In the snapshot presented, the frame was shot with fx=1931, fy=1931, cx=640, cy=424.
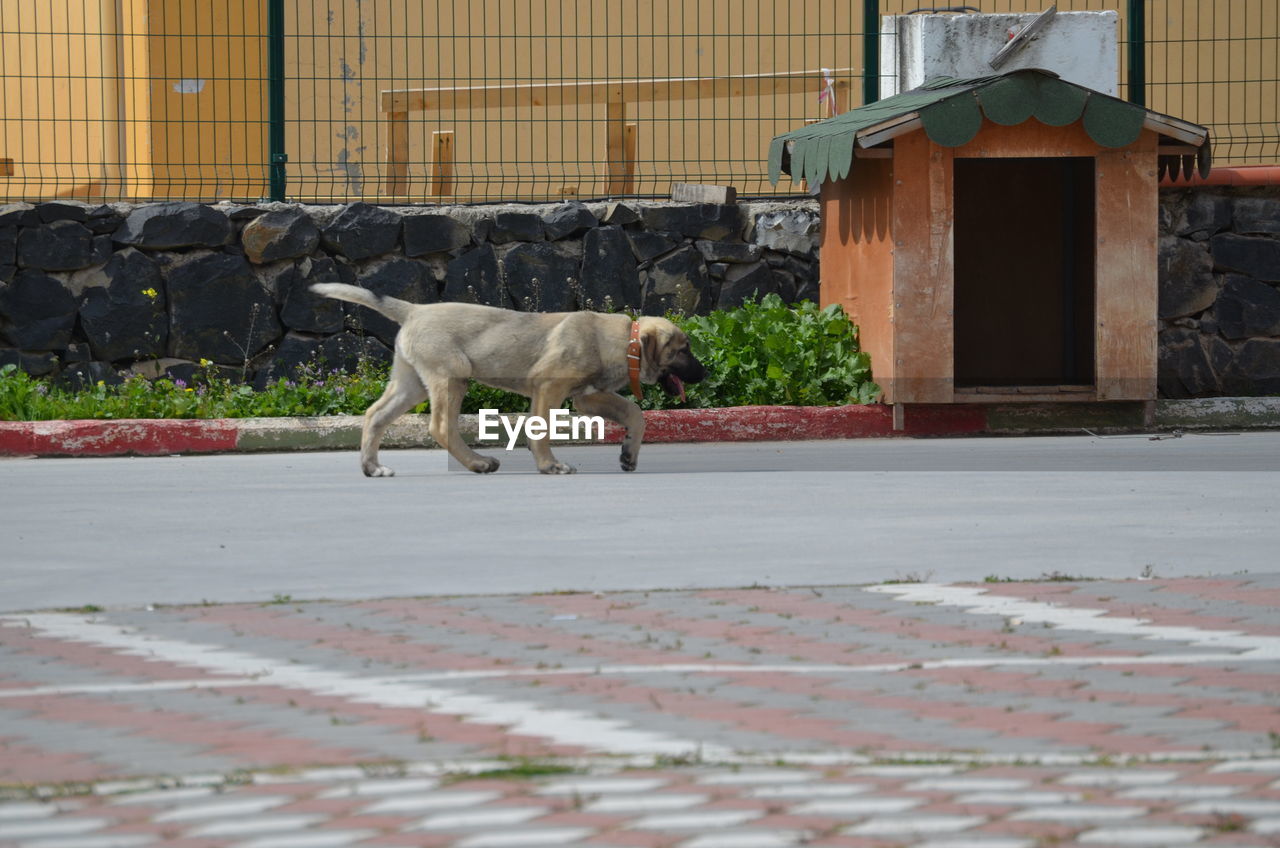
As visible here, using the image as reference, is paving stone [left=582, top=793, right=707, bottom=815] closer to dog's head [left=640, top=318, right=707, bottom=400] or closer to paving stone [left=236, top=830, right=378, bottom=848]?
paving stone [left=236, top=830, right=378, bottom=848]

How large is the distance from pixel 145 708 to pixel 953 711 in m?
1.83

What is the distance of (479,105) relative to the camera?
1434 centimetres

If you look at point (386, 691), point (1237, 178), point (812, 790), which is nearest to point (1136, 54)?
point (1237, 178)

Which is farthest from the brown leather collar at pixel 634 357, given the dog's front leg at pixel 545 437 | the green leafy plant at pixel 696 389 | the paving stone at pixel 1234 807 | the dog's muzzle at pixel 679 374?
the paving stone at pixel 1234 807

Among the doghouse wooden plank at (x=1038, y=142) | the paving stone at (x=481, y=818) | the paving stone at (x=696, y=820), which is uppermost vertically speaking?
the doghouse wooden plank at (x=1038, y=142)

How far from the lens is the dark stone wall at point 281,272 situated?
43.2ft

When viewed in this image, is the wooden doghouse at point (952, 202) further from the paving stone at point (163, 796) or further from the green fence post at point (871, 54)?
the paving stone at point (163, 796)

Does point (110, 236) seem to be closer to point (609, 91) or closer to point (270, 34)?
point (270, 34)

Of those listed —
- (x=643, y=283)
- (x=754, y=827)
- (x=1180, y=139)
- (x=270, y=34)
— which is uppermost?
(x=270, y=34)

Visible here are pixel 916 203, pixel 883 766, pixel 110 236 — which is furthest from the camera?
pixel 110 236

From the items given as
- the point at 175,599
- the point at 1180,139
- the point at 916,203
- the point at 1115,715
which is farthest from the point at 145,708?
the point at 1180,139

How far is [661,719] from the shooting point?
13.9ft

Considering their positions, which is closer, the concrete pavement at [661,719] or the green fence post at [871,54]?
the concrete pavement at [661,719]

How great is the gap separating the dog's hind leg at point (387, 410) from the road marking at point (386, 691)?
434 centimetres
